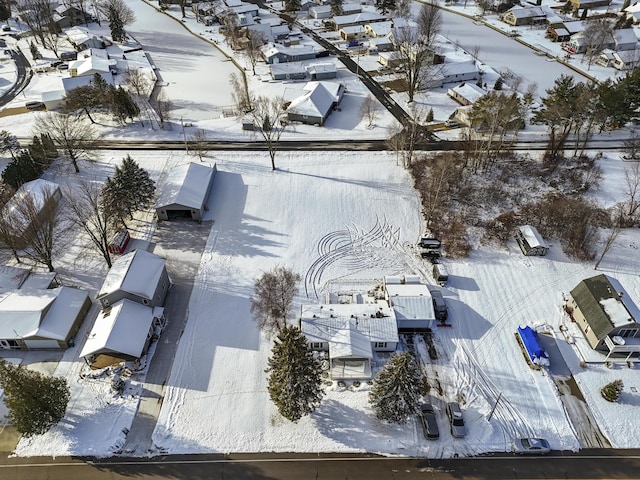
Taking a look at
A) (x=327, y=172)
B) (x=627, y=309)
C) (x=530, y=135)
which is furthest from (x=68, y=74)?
(x=627, y=309)

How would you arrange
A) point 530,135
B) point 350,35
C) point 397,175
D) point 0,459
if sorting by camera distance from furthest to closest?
point 350,35 < point 530,135 < point 397,175 < point 0,459

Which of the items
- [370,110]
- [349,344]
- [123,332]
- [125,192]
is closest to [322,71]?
[370,110]

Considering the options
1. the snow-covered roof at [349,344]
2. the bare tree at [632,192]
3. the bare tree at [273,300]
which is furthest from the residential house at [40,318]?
the bare tree at [632,192]

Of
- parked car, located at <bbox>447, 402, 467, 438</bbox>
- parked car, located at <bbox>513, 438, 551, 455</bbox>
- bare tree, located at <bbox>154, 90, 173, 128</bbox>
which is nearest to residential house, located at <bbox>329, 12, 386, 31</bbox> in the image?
bare tree, located at <bbox>154, 90, 173, 128</bbox>

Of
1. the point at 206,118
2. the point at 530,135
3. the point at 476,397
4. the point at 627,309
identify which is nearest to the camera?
the point at 476,397

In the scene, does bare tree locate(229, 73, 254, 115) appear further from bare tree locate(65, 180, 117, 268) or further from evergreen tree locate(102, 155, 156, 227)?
evergreen tree locate(102, 155, 156, 227)

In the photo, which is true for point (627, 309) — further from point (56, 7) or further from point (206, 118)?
point (56, 7)

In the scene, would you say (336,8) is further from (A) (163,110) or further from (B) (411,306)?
Answer: (B) (411,306)
